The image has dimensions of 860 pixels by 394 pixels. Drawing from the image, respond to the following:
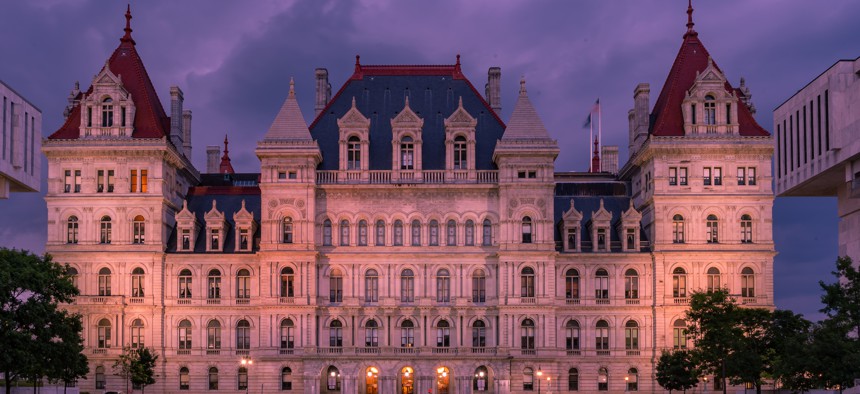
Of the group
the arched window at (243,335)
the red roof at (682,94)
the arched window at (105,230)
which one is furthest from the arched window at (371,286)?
the red roof at (682,94)

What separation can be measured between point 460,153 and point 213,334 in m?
27.7

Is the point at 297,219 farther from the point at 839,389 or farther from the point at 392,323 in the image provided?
the point at 839,389

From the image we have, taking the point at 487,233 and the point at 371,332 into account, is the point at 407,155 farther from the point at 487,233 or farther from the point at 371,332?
the point at 371,332

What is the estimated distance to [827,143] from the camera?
74.8 meters

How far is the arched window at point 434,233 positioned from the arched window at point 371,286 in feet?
19.0

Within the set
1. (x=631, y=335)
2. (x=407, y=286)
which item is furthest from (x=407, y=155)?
(x=631, y=335)

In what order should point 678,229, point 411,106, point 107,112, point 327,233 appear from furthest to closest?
point 411,106 → point 107,112 → point 327,233 → point 678,229

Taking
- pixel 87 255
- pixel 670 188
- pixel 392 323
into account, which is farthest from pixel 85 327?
pixel 670 188

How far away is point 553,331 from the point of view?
342 ft

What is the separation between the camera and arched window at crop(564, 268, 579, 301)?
108 metres

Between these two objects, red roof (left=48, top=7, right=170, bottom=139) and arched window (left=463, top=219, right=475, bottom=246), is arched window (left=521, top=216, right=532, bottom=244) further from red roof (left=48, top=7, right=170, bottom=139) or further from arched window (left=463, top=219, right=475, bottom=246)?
red roof (left=48, top=7, right=170, bottom=139)

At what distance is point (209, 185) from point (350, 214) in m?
24.7

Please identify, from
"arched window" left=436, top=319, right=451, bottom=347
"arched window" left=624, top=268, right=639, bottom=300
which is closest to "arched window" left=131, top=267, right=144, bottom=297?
"arched window" left=436, top=319, right=451, bottom=347

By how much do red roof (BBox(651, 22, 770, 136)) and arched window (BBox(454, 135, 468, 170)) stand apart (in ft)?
56.2
